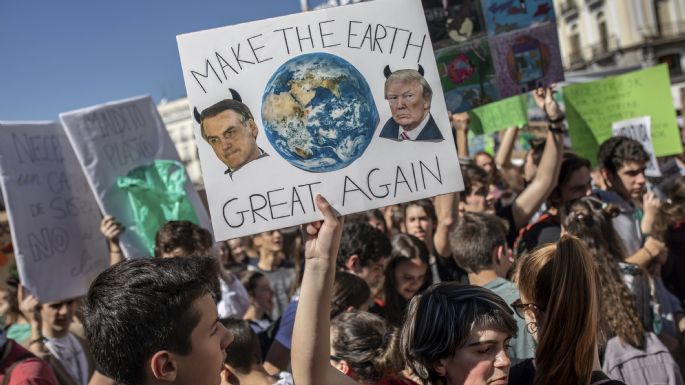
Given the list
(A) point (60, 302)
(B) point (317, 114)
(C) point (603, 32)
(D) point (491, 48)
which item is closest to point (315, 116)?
(B) point (317, 114)

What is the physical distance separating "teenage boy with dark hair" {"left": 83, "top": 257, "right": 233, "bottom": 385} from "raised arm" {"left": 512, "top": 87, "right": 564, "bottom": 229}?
9.55ft

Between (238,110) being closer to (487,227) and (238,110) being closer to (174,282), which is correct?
(174,282)

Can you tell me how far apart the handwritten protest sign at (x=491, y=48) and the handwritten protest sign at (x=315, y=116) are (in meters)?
2.02

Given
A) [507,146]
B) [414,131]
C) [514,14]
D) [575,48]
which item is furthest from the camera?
[575,48]

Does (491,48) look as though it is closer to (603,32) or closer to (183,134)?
(603,32)

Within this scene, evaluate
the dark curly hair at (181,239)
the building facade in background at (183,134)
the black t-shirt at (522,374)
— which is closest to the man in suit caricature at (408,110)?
the black t-shirt at (522,374)

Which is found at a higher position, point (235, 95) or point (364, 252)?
point (235, 95)

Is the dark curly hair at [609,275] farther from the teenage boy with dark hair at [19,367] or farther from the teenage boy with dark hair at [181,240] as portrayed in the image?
the teenage boy with dark hair at [19,367]

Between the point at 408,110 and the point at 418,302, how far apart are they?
678mm

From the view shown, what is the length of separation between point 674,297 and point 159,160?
3362mm

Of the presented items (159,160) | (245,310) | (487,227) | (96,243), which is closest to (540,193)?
(487,227)

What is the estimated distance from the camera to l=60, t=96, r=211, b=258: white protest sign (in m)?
4.77

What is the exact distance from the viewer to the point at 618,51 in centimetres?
4781

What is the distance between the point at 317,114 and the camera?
2627mm
